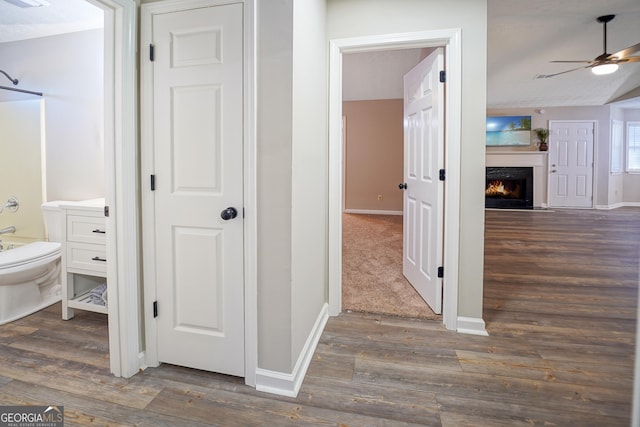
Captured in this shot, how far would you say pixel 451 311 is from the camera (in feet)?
7.32

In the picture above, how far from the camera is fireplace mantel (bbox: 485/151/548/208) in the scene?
7.96 m

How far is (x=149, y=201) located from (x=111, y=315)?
62 centimetres

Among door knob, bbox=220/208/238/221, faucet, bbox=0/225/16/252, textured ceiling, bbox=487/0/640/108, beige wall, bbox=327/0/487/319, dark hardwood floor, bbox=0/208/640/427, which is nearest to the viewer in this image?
dark hardwood floor, bbox=0/208/640/427

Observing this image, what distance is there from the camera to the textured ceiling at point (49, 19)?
2385 millimetres

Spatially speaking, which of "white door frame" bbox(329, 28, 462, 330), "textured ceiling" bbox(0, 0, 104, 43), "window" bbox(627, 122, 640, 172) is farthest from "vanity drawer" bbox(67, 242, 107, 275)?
"window" bbox(627, 122, 640, 172)

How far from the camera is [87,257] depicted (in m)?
2.27

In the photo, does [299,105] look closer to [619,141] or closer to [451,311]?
[451,311]

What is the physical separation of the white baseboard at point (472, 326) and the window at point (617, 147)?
8458 millimetres

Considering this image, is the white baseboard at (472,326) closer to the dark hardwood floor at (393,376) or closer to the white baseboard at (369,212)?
the dark hardwood floor at (393,376)

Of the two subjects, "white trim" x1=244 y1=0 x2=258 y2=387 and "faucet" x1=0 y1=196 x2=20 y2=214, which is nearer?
"white trim" x1=244 y1=0 x2=258 y2=387

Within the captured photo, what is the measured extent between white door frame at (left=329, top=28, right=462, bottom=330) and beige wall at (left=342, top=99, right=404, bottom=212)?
525 centimetres

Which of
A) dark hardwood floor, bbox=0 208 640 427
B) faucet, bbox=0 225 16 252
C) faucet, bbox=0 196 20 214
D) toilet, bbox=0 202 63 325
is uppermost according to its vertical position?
faucet, bbox=0 196 20 214

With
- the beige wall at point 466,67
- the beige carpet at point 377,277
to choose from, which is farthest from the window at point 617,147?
the beige wall at point 466,67

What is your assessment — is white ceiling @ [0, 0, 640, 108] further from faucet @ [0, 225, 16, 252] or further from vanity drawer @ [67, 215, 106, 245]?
faucet @ [0, 225, 16, 252]
